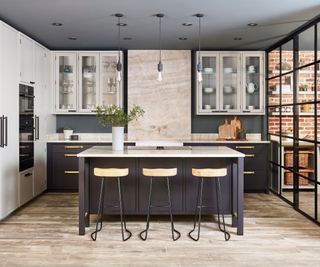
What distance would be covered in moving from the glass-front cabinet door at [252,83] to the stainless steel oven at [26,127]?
140 inches

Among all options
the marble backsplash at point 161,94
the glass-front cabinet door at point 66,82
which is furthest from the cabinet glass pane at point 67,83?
the marble backsplash at point 161,94

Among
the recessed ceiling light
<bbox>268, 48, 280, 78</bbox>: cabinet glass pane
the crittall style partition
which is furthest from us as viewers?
<bbox>268, 48, 280, 78</bbox>: cabinet glass pane

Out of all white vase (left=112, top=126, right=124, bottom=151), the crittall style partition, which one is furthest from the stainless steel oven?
the crittall style partition

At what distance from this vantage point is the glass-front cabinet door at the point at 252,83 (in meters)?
7.16

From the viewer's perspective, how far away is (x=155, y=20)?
207 inches

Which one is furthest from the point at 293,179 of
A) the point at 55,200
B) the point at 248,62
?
the point at 55,200

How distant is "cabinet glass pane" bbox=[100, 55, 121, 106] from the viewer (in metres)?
7.15

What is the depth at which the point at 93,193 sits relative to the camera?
4.92 meters

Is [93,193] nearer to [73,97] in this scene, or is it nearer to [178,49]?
[73,97]

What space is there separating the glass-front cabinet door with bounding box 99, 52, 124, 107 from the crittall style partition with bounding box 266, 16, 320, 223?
2.66 m

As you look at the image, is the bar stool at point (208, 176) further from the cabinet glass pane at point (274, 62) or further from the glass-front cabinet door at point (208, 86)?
the cabinet glass pane at point (274, 62)

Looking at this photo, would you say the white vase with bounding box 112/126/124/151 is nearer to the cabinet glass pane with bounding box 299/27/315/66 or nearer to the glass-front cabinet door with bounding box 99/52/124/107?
the glass-front cabinet door with bounding box 99/52/124/107

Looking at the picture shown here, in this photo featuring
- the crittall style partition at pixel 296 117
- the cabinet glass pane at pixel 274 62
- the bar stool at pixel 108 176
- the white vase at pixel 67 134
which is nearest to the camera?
the bar stool at pixel 108 176

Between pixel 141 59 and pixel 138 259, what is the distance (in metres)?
4.19
